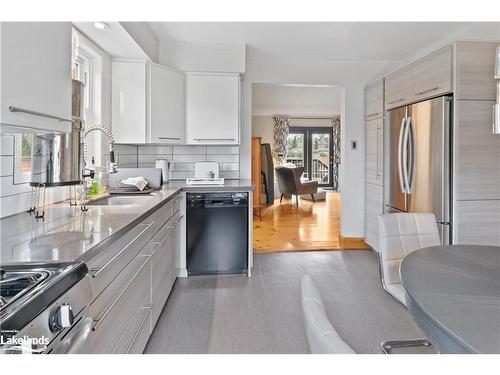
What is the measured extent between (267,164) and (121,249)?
23.3 ft

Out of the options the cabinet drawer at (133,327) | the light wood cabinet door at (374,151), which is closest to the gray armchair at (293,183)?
the light wood cabinet door at (374,151)

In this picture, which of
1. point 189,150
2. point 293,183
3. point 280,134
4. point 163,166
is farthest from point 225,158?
point 280,134

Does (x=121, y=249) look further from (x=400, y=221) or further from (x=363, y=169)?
(x=363, y=169)

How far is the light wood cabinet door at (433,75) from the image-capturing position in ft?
8.68

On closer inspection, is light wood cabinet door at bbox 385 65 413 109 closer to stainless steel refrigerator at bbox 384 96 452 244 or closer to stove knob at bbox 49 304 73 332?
stainless steel refrigerator at bbox 384 96 452 244

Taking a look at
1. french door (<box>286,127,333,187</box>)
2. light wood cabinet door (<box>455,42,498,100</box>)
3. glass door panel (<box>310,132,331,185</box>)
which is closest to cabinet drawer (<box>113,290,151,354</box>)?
light wood cabinet door (<box>455,42,498,100</box>)

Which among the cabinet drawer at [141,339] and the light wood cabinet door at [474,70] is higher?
the light wood cabinet door at [474,70]

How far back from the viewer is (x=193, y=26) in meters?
3.16

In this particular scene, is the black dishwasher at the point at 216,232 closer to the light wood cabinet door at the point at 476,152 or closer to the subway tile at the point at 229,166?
the subway tile at the point at 229,166

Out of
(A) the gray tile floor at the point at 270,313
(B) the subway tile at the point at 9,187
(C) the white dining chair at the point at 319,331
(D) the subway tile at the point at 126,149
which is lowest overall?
(A) the gray tile floor at the point at 270,313

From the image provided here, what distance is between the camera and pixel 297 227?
553cm

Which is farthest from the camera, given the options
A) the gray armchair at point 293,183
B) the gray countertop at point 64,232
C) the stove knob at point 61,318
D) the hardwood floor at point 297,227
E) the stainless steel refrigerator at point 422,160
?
the gray armchair at point 293,183

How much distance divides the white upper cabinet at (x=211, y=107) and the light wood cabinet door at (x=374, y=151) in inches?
65.9
